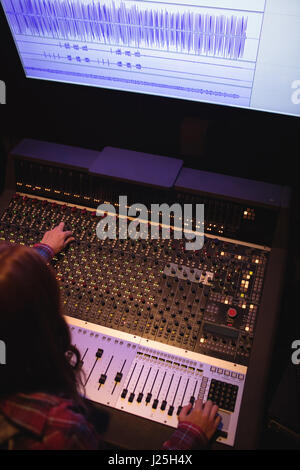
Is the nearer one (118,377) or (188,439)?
(188,439)

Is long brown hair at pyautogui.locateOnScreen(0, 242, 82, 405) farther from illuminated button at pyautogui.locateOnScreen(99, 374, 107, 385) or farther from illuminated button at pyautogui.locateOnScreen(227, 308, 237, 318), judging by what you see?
illuminated button at pyautogui.locateOnScreen(227, 308, 237, 318)

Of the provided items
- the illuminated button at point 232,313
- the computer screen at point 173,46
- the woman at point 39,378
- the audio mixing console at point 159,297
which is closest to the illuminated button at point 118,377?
the audio mixing console at point 159,297

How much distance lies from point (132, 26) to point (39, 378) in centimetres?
105

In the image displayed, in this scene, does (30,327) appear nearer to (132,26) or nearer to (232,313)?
(232,313)

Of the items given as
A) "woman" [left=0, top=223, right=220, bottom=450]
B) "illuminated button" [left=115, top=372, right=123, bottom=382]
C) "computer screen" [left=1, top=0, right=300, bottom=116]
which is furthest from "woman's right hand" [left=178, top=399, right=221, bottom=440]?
"computer screen" [left=1, top=0, right=300, bottom=116]

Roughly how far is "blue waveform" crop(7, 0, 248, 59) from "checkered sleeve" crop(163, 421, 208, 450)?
3.44 feet

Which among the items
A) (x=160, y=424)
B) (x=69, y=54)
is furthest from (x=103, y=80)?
(x=160, y=424)

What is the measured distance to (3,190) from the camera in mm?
1645

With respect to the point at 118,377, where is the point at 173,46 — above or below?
above

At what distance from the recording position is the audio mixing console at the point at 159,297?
115cm

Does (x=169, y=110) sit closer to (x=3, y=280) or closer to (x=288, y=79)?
(x=288, y=79)

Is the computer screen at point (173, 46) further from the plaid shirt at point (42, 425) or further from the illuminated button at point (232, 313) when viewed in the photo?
the plaid shirt at point (42, 425)

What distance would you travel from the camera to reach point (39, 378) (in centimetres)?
103

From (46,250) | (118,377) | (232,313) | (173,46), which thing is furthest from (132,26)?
(118,377)
